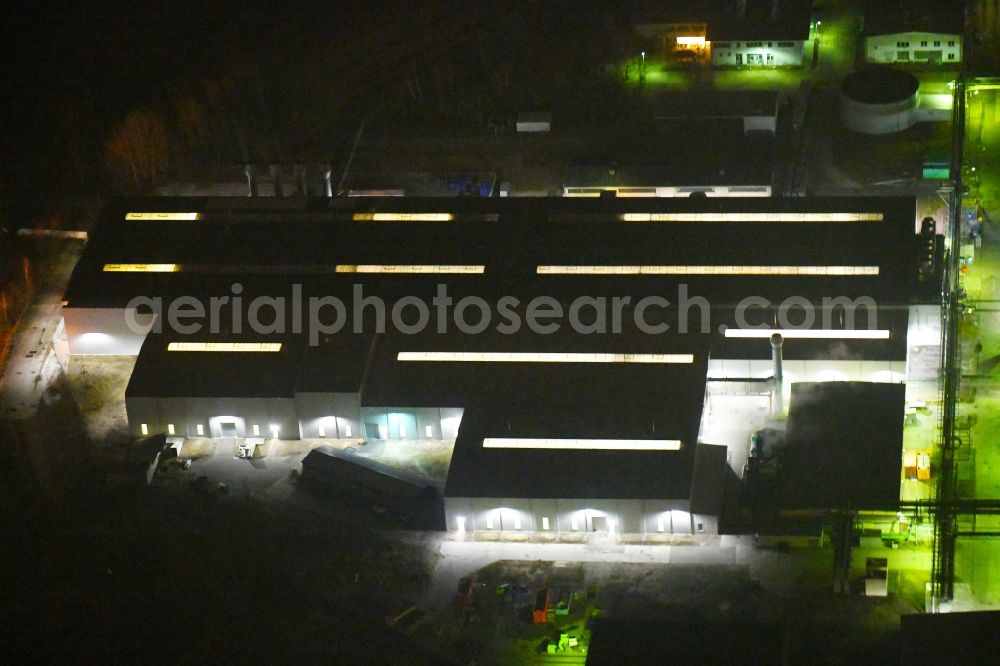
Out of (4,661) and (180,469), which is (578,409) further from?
(4,661)

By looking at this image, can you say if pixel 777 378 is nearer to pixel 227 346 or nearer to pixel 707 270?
pixel 707 270

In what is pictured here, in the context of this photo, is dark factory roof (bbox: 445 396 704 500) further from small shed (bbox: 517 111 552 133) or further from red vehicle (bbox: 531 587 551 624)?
small shed (bbox: 517 111 552 133)

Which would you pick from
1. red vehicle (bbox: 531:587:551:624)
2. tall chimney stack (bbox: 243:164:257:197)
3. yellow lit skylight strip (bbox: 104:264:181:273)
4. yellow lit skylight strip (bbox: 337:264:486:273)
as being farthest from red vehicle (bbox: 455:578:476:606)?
tall chimney stack (bbox: 243:164:257:197)

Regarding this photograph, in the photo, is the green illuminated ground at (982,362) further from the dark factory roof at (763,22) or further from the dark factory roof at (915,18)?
the dark factory roof at (763,22)

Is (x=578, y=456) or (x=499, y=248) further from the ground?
(x=499, y=248)

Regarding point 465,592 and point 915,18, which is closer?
point 465,592

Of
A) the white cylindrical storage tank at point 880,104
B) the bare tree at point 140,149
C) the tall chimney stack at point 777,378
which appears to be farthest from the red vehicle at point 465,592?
the white cylindrical storage tank at point 880,104

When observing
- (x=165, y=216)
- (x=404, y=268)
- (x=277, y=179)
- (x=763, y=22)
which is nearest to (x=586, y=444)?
(x=404, y=268)
